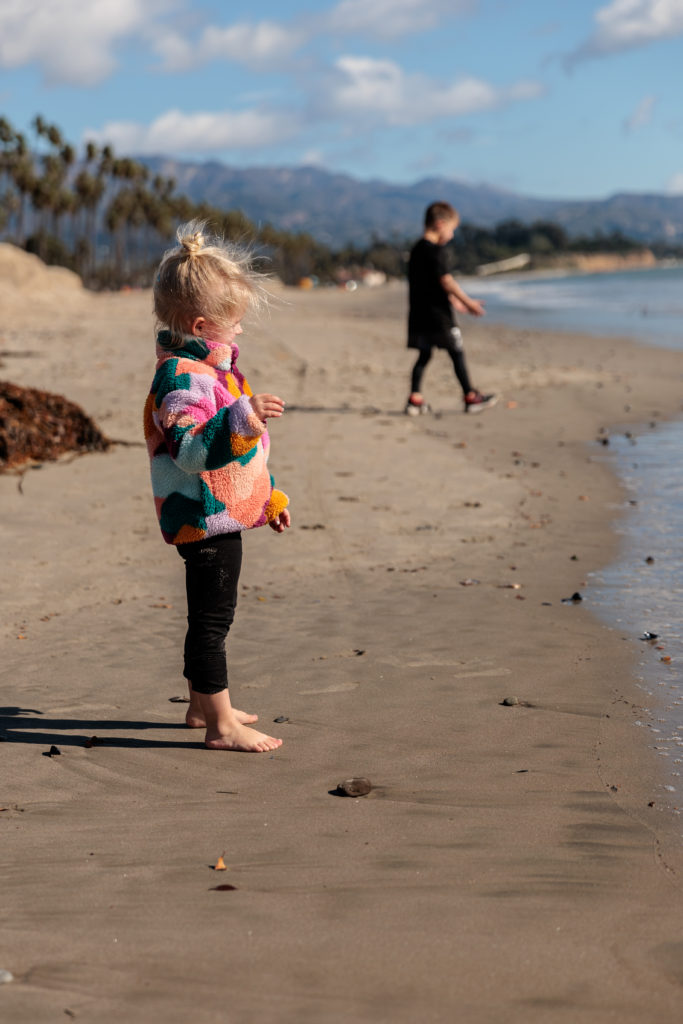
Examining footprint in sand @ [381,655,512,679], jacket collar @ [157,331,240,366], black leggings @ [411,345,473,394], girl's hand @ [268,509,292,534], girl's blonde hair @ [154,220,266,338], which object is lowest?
footprint in sand @ [381,655,512,679]

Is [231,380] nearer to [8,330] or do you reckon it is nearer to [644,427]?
[644,427]

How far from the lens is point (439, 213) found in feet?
36.3

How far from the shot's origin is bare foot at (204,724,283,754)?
3721 millimetres

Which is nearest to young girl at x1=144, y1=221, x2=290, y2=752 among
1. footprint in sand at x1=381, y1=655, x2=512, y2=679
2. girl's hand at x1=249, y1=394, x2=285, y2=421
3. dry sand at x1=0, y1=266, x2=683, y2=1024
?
girl's hand at x1=249, y1=394, x2=285, y2=421

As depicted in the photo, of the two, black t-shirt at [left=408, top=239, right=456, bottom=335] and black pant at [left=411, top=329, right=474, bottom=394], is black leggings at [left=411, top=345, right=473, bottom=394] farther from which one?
black t-shirt at [left=408, top=239, right=456, bottom=335]

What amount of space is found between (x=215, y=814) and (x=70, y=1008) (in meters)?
1.05

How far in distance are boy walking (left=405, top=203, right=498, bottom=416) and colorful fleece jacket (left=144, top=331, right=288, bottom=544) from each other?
770 centimetres

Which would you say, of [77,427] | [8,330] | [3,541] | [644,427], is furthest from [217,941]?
[8,330]

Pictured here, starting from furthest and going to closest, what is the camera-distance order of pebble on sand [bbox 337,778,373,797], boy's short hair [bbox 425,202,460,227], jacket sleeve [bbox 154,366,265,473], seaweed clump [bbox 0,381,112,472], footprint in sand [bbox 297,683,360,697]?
boy's short hair [bbox 425,202,460,227] < seaweed clump [bbox 0,381,112,472] < footprint in sand [bbox 297,683,360,697] < jacket sleeve [bbox 154,366,265,473] < pebble on sand [bbox 337,778,373,797]

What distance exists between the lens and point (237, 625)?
513 cm

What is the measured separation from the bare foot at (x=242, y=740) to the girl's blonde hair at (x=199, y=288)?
1360 mm

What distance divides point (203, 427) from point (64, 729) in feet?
4.24

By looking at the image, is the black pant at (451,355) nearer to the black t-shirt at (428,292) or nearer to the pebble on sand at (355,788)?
the black t-shirt at (428,292)

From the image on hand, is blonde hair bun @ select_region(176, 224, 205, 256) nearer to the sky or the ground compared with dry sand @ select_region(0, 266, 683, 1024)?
nearer to the sky
